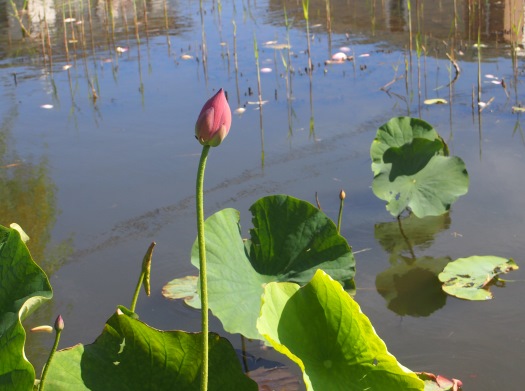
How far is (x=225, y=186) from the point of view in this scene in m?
3.13

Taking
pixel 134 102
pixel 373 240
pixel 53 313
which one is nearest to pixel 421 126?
pixel 373 240

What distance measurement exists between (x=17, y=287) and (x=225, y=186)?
6.50ft

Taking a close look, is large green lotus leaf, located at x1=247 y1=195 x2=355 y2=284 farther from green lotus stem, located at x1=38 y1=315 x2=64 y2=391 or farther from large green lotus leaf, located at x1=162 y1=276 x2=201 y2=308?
green lotus stem, located at x1=38 y1=315 x2=64 y2=391

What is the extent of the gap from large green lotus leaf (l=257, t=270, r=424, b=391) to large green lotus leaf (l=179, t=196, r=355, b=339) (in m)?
0.58

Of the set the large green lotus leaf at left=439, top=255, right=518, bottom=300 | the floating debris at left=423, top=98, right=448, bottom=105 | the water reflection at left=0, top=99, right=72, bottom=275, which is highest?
the floating debris at left=423, top=98, right=448, bottom=105

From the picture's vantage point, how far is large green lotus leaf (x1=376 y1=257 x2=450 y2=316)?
2197 mm

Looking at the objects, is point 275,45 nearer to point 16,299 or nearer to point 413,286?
point 413,286

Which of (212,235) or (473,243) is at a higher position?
(212,235)

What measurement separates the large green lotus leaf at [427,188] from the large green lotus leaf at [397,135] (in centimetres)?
6

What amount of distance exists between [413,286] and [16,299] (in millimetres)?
1415

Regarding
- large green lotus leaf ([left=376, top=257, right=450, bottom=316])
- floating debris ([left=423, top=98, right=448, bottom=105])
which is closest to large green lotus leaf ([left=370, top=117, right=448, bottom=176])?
large green lotus leaf ([left=376, top=257, right=450, bottom=316])

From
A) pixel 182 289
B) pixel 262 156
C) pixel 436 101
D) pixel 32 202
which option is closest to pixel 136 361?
pixel 182 289

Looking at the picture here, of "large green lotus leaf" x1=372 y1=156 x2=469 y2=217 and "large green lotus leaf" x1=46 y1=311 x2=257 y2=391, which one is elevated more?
"large green lotus leaf" x1=46 y1=311 x2=257 y2=391

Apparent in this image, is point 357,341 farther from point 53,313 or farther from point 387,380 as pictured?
point 53,313
